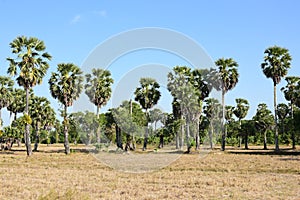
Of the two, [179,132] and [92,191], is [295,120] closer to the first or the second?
[179,132]

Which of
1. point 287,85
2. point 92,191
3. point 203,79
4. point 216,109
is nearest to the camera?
point 92,191

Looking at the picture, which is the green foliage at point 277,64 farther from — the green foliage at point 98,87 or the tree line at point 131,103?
the green foliage at point 98,87

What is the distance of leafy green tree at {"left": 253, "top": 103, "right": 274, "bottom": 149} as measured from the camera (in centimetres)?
7031

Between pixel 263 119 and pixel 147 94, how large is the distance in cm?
2330

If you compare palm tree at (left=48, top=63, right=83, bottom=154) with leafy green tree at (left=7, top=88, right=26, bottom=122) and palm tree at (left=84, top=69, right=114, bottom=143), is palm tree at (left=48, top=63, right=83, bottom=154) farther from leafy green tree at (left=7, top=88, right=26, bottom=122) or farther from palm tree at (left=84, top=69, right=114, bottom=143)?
leafy green tree at (left=7, top=88, right=26, bottom=122)

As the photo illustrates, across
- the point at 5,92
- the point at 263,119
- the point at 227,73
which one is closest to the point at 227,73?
the point at 227,73

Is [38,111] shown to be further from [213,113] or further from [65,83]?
[213,113]

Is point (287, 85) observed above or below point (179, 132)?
above

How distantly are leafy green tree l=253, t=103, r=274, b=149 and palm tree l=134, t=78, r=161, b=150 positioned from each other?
69.0 feet

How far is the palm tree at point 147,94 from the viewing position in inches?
2425

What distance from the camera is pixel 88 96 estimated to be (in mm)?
61125

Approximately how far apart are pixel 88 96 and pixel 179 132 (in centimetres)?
1631

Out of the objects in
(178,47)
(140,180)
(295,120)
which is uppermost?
(178,47)

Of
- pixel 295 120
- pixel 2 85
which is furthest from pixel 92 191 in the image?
pixel 2 85
